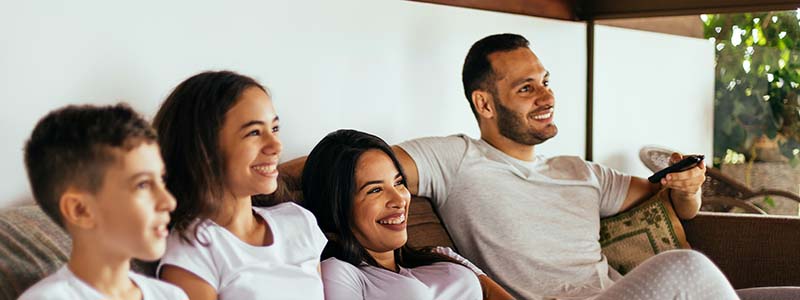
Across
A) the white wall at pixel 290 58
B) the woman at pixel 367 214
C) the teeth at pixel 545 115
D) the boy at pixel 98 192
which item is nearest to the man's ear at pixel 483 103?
the teeth at pixel 545 115

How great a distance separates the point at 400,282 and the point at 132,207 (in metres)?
0.88

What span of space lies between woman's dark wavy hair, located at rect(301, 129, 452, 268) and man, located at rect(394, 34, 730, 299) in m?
0.36

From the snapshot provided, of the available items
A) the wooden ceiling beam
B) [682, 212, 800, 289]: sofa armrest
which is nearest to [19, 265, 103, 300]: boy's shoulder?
[682, 212, 800, 289]: sofa armrest

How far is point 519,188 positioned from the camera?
2.91 metres

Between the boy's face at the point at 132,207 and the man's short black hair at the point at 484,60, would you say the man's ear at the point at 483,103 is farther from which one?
the boy's face at the point at 132,207

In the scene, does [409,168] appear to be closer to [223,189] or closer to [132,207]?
Answer: [223,189]

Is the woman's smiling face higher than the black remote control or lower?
higher

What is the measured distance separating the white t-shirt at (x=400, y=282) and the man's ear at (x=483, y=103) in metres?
0.61

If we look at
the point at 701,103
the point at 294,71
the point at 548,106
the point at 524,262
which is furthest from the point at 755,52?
the point at 294,71

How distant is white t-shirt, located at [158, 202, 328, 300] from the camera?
194 cm

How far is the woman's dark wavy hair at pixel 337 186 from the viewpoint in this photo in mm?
2350

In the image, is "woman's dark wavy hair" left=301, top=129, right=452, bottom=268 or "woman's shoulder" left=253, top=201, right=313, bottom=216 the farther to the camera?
"woman's dark wavy hair" left=301, top=129, right=452, bottom=268

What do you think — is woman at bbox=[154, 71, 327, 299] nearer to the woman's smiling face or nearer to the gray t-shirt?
the woman's smiling face

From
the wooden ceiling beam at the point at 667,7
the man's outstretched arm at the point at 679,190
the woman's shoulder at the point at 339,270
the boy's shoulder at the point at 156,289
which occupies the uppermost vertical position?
the wooden ceiling beam at the point at 667,7
